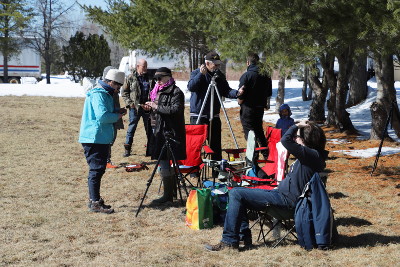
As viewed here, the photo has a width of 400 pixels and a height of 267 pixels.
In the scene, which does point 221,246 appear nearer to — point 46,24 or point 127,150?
point 127,150

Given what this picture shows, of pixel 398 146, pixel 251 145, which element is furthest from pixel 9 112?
pixel 251 145

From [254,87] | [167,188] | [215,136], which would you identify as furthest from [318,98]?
[167,188]

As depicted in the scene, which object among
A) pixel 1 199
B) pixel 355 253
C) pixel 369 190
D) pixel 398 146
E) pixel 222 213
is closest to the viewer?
pixel 355 253

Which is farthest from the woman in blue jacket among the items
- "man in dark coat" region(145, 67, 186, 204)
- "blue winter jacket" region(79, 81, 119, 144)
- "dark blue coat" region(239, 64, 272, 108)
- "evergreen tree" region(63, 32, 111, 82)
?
"evergreen tree" region(63, 32, 111, 82)

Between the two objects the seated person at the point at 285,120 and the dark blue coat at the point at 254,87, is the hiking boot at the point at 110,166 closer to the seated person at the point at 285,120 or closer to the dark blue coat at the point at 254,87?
the dark blue coat at the point at 254,87

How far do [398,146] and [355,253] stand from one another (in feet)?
20.9

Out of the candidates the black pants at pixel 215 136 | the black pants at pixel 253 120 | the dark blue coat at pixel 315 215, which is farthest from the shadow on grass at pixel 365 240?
the black pants at pixel 253 120

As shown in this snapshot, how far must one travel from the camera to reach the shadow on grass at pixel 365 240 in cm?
517

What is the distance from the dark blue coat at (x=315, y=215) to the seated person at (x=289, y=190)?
0.10m

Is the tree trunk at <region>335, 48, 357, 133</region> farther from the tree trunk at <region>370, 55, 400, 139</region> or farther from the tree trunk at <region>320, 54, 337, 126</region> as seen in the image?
the tree trunk at <region>370, 55, 400, 139</region>

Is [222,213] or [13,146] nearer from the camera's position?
[222,213]

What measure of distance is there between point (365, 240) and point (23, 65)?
4476 centimetres

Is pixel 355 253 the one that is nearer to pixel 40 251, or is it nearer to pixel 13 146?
pixel 40 251

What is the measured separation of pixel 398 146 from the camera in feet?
35.1
